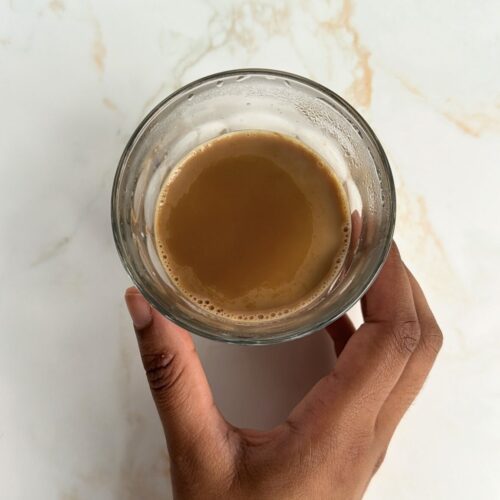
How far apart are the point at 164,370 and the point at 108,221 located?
1.32 feet

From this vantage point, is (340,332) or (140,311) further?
(340,332)

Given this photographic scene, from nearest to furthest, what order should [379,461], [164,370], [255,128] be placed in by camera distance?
[164,370], [379,461], [255,128]

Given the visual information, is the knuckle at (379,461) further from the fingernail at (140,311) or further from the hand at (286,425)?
the fingernail at (140,311)

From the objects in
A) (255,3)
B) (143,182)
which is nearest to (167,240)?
(143,182)

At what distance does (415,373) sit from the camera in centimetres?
134

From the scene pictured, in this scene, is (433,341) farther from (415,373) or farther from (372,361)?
(372,361)

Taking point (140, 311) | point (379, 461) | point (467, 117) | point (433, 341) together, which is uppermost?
point (467, 117)

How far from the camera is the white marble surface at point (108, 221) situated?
4.47 feet

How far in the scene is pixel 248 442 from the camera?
1198mm

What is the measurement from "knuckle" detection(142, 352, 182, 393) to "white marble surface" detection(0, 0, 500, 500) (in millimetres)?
195

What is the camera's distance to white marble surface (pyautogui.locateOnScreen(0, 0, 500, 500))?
1.36 meters

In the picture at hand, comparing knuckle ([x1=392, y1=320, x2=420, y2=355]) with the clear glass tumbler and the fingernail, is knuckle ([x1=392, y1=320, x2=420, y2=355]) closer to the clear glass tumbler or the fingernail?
the clear glass tumbler

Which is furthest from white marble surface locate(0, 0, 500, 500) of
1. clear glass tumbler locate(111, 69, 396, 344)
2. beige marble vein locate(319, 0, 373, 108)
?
clear glass tumbler locate(111, 69, 396, 344)

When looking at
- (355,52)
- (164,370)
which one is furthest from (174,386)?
(355,52)
